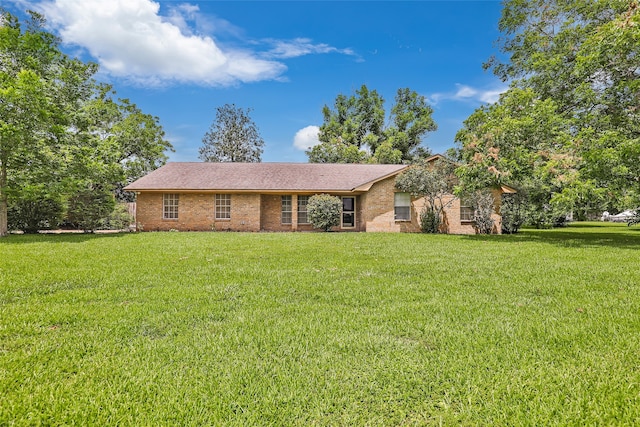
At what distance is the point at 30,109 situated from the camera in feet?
47.0

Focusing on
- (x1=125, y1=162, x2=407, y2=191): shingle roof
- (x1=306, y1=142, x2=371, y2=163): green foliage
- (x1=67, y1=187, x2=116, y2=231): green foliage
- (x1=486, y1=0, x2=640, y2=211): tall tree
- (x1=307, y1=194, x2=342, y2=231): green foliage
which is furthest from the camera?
(x1=306, y1=142, x2=371, y2=163): green foliage

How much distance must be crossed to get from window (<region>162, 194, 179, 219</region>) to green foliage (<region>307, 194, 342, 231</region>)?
27.5 feet

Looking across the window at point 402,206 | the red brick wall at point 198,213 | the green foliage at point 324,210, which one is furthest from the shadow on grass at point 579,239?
the red brick wall at point 198,213

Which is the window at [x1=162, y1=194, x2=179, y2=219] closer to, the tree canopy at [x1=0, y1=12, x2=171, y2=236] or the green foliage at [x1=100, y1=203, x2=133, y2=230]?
the tree canopy at [x1=0, y1=12, x2=171, y2=236]

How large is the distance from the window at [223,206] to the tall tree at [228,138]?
2381 centimetres

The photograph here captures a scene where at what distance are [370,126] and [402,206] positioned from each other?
26038 mm

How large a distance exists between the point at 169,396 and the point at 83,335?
1.93 metres

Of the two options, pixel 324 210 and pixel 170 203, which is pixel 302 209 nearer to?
pixel 324 210

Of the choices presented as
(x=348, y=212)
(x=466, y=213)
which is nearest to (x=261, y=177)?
(x=348, y=212)

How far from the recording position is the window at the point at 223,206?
21312mm

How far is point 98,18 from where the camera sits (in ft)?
43.1

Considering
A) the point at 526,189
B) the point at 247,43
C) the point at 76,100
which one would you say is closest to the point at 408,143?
the point at 526,189

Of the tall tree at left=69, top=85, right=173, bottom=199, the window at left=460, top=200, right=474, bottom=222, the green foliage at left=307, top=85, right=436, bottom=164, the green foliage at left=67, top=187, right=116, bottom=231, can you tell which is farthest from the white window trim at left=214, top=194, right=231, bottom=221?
the green foliage at left=307, top=85, right=436, bottom=164

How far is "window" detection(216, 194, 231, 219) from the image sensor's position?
69.9 feet
